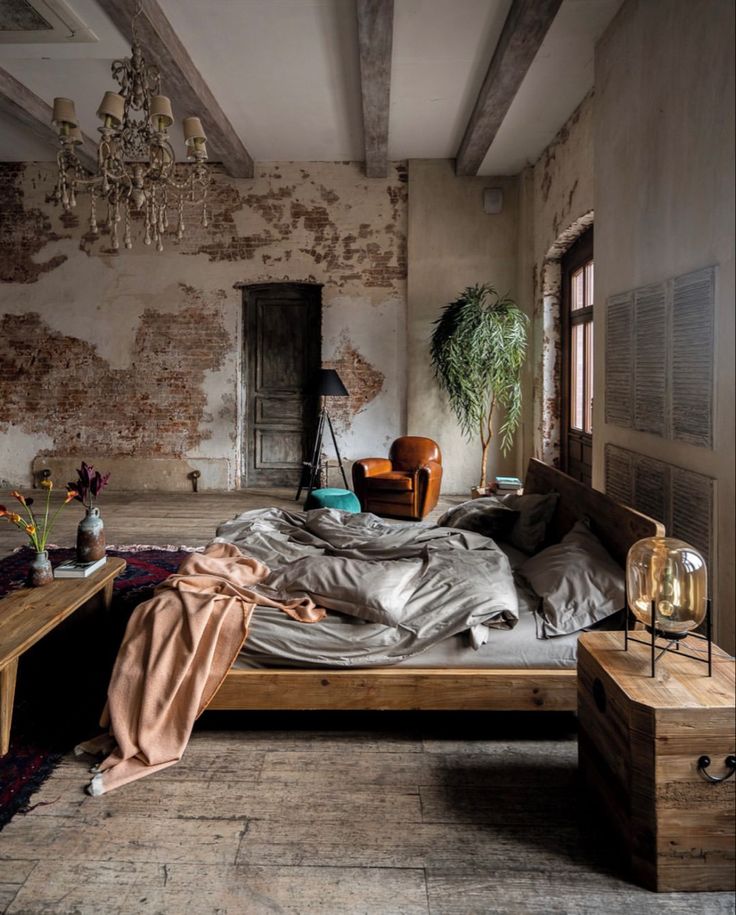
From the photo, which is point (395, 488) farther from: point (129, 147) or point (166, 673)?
point (166, 673)

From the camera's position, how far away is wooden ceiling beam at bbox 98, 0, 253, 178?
4312mm

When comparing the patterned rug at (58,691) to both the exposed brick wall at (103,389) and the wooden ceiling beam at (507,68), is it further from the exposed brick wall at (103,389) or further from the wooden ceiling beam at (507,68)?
the wooden ceiling beam at (507,68)

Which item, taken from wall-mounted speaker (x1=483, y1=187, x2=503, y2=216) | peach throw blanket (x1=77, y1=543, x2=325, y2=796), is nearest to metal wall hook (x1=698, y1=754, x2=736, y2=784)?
peach throw blanket (x1=77, y1=543, x2=325, y2=796)

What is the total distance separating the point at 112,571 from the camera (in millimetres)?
3295

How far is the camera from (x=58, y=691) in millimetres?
2963

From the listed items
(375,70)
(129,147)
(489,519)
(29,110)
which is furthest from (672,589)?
(29,110)

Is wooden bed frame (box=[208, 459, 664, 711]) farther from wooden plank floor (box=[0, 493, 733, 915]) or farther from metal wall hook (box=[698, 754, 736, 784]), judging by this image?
metal wall hook (box=[698, 754, 736, 784])

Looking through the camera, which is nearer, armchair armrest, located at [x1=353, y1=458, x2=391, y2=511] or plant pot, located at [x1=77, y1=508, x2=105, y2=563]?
plant pot, located at [x1=77, y1=508, x2=105, y2=563]

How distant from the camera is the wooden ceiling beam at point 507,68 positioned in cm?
417

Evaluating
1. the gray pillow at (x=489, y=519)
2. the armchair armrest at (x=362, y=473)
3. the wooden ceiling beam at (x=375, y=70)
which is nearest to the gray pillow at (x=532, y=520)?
the gray pillow at (x=489, y=519)

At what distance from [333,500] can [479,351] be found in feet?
6.99

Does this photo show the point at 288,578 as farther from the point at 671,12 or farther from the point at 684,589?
the point at 671,12

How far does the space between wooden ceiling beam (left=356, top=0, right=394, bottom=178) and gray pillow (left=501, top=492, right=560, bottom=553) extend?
10.2 feet

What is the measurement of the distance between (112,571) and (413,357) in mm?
5111
